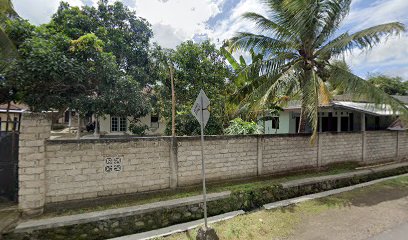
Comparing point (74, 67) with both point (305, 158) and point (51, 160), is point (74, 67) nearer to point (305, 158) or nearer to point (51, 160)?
point (51, 160)

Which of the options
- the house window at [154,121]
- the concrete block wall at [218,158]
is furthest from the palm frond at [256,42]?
the house window at [154,121]

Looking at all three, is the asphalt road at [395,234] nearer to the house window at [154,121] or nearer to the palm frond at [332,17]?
the palm frond at [332,17]

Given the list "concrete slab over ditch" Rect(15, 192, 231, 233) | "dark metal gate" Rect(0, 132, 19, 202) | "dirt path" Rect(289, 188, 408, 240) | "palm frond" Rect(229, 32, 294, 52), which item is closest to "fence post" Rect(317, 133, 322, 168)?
"dirt path" Rect(289, 188, 408, 240)

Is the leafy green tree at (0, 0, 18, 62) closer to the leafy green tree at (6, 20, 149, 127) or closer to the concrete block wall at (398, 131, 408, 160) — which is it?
the leafy green tree at (6, 20, 149, 127)

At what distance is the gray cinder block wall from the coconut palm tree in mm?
1461

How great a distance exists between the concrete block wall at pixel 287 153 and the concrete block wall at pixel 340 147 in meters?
0.51

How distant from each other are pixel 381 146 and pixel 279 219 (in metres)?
8.69

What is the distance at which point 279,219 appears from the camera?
18.1ft

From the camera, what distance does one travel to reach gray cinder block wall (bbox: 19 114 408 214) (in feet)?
17.0

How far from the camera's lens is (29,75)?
29.9 feet

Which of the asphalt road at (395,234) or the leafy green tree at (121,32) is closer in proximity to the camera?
the asphalt road at (395,234)

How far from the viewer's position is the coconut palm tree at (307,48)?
26.2ft

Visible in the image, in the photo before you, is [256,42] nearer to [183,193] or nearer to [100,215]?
[183,193]

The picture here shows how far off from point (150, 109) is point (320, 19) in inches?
405
